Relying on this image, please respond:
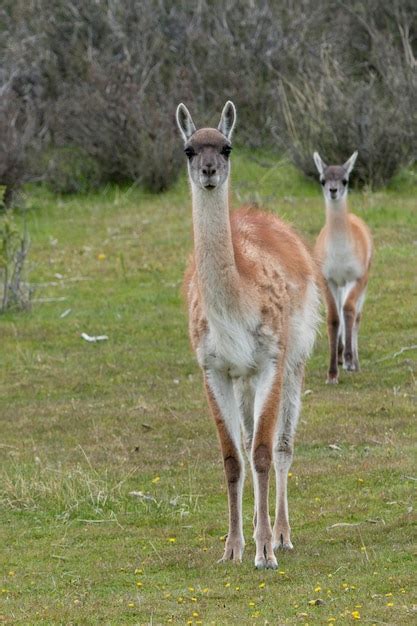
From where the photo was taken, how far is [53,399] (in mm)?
11727

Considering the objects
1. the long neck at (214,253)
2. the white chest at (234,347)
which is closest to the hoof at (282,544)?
the white chest at (234,347)

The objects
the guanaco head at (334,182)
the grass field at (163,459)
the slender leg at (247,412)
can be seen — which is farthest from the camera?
the guanaco head at (334,182)

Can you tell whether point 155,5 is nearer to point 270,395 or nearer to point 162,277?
point 162,277

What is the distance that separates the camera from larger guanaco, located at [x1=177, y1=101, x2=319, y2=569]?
6.84 m

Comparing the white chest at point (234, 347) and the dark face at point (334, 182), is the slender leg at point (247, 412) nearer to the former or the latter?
the white chest at point (234, 347)

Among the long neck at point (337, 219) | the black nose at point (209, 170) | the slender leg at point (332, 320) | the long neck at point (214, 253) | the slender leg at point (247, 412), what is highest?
the black nose at point (209, 170)

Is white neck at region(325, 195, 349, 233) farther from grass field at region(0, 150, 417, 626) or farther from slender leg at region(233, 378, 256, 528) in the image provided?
slender leg at region(233, 378, 256, 528)

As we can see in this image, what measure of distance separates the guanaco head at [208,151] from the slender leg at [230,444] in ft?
3.00

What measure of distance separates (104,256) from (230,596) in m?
10.7

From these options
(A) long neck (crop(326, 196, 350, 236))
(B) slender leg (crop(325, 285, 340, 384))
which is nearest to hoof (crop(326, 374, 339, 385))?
(B) slender leg (crop(325, 285, 340, 384))

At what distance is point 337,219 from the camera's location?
12656 millimetres

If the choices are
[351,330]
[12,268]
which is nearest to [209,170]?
[351,330]

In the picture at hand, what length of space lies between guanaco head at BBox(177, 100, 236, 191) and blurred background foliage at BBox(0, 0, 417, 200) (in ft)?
40.1

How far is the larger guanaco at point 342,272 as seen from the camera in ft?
39.7
